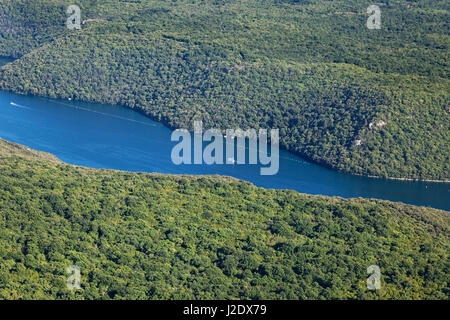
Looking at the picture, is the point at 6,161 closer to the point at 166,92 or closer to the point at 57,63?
the point at 166,92

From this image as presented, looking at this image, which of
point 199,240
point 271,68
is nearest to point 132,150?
point 271,68

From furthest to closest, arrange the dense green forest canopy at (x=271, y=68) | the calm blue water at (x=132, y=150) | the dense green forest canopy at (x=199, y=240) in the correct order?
the dense green forest canopy at (x=271, y=68), the calm blue water at (x=132, y=150), the dense green forest canopy at (x=199, y=240)

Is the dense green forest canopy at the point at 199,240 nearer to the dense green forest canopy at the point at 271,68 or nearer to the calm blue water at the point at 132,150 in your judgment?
the calm blue water at the point at 132,150

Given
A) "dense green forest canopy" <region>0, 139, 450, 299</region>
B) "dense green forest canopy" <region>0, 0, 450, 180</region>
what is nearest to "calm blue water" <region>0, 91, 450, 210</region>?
"dense green forest canopy" <region>0, 0, 450, 180</region>

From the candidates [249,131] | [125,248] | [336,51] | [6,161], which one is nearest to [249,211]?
[125,248]

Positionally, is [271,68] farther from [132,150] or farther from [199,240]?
[199,240]

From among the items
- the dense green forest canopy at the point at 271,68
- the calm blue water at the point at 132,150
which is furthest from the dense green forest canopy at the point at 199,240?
the dense green forest canopy at the point at 271,68
